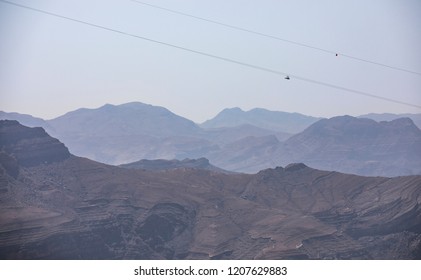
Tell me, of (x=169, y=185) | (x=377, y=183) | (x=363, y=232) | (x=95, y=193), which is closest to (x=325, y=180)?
(x=377, y=183)

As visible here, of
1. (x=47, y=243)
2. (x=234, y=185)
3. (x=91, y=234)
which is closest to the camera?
(x=47, y=243)

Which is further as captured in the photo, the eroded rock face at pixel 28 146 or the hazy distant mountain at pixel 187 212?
the eroded rock face at pixel 28 146

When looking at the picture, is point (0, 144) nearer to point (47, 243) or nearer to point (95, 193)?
point (95, 193)

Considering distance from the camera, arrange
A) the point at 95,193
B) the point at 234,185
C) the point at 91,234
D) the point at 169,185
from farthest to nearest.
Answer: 1. the point at 234,185
2. the point at 169,185
3. the point at 95,193
4. the point at 91,234

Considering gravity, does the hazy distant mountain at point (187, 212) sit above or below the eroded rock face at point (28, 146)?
below
